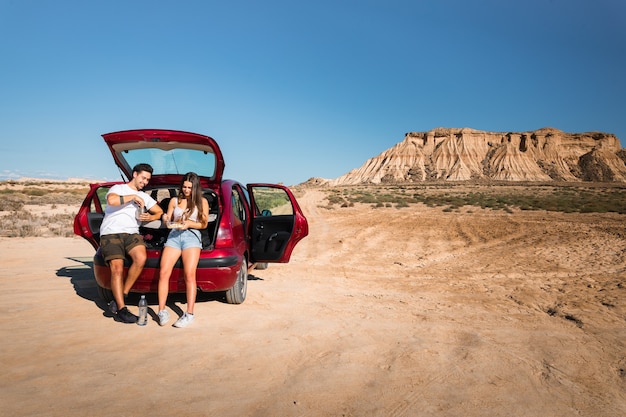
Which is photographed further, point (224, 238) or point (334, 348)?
point (224, 238)

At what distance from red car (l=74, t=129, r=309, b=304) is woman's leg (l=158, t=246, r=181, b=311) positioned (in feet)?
0.47

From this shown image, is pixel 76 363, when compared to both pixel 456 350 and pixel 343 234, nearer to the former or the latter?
pixel 456 350

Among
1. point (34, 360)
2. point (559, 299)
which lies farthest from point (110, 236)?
point (559, 299)

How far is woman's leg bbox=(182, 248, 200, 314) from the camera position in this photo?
4391 millimetres

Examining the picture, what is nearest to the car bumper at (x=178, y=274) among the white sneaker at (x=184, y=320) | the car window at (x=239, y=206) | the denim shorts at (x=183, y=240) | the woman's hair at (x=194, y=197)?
the denim shorts at (x=183, y=240)

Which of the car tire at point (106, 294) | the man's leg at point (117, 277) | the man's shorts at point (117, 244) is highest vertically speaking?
the man's shorts at point (117, 244)

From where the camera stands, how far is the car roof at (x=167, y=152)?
15.8 ft

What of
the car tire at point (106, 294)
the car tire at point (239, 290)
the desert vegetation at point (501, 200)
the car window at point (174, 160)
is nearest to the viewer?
the car tire at point (106, 294)

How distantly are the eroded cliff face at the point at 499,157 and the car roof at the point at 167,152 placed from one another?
10860 centimetres

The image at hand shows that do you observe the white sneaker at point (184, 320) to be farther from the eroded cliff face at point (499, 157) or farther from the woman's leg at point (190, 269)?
the eroded cliff face at point (499, 157)

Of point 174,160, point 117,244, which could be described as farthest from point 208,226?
point 117,244

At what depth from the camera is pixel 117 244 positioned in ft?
14.4

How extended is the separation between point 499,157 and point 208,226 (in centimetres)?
12002

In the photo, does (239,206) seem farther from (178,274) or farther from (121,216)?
(121,216)
